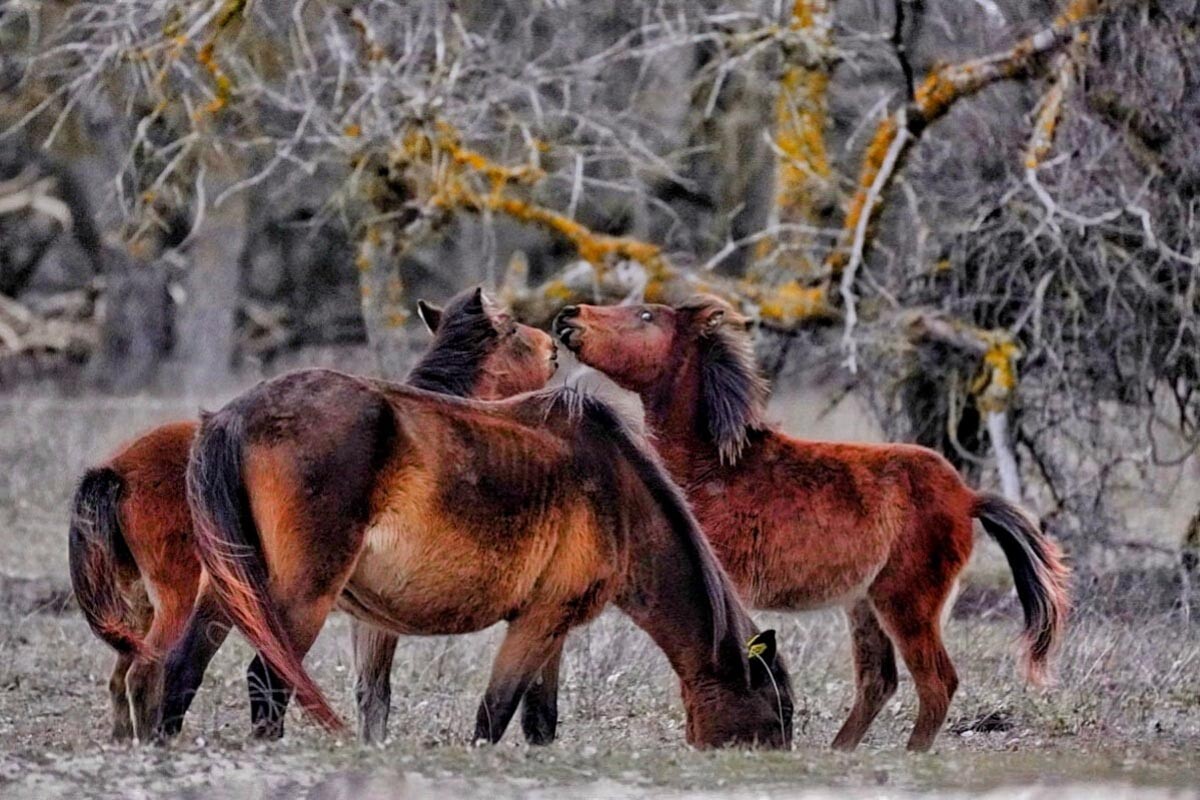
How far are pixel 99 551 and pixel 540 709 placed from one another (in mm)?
1756

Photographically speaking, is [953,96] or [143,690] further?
[953,96]

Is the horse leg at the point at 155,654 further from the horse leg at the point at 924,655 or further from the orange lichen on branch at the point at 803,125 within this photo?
the orange lichen on branch at the point at 803,125

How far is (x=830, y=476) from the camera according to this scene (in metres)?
8.20

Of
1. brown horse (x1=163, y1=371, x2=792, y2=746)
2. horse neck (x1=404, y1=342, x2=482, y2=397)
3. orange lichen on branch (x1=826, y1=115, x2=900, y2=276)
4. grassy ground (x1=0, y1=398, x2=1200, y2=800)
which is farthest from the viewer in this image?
orange lichen on branch (x1=826, y1=115, x2=900, y2=276)

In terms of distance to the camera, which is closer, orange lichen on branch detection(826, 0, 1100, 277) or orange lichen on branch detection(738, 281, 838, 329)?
orange lichen on branch detection(826, 0, 1100, 277)

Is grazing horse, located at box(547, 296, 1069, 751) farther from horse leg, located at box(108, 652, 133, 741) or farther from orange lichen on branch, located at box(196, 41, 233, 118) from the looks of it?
orange lichen on branch, located at box(196, 41, 233, 118)

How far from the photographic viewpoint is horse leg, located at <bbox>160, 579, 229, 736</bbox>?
244 inches

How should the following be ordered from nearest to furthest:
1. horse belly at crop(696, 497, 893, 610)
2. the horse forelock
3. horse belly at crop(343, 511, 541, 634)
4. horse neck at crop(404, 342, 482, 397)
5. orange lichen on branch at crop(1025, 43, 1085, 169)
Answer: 1. horse belly at crop(343, 511, 541, 634)
2. horse neck at crop(404, 342, 482, 397)
3. horse belly at crop(696, 497, 893, 610)
4. the horse forelock
5. orange lichen on branch at crop(1025, 43, 1085, 169)

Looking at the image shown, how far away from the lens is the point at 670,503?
6855mm

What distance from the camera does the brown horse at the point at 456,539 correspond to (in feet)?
20.2

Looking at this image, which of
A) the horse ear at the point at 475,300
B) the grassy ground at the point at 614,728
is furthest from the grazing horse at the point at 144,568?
the horse ear at the point at 475,300

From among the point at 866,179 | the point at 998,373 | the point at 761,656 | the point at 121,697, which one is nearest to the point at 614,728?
the point at 761,656

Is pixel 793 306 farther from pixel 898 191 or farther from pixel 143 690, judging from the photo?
pixel 143 690

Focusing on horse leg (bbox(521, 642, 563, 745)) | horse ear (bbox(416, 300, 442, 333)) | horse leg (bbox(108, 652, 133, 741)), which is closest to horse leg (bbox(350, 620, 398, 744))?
horse leg (bbox(521, 642, 563, 745))
